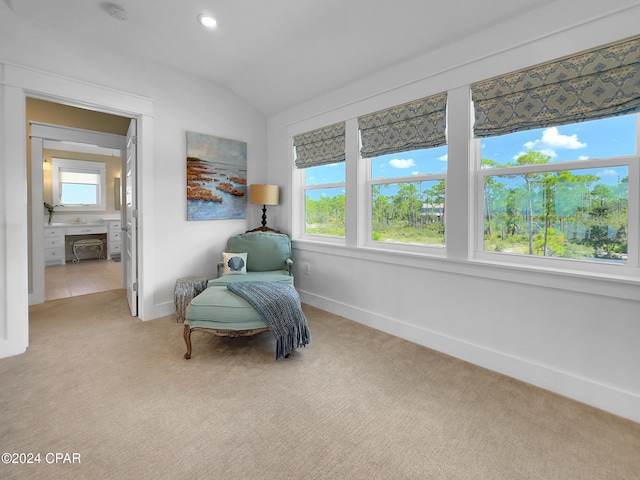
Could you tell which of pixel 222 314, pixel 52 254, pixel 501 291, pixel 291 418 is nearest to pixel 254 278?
pixel 222 314

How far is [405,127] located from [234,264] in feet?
7.07

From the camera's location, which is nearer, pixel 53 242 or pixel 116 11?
pixel 116 11

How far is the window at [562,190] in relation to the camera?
1909 millimetres

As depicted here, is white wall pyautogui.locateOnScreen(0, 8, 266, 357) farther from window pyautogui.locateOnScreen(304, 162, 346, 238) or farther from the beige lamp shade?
window pyautogui.locateOnScreen(304, 162, 346, 238)

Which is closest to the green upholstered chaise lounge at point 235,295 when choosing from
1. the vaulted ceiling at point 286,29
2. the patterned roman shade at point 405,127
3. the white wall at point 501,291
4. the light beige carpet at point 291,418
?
the light beige carpet at point 291,418

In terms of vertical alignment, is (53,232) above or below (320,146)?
below

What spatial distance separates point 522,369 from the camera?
2.19m

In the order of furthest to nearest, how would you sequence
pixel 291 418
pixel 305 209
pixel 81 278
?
pixel 81 278, pixel 305 209, pixel 291 418

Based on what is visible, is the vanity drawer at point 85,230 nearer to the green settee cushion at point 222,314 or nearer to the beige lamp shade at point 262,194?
the beige lamp shade at point 262,194

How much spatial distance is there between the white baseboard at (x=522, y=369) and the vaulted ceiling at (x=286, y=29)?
230 centimetres

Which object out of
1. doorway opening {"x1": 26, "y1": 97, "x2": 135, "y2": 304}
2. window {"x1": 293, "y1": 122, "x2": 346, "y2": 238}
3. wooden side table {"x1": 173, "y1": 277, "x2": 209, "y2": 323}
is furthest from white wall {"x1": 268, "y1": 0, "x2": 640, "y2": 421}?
doorway opening {"x1": 26, "y1": 97, "x2": 135, "y2": 304}

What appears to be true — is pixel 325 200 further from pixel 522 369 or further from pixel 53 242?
pixel 53 242

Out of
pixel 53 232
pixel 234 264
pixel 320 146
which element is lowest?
pixel 234 264

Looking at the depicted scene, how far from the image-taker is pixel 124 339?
284 cm
